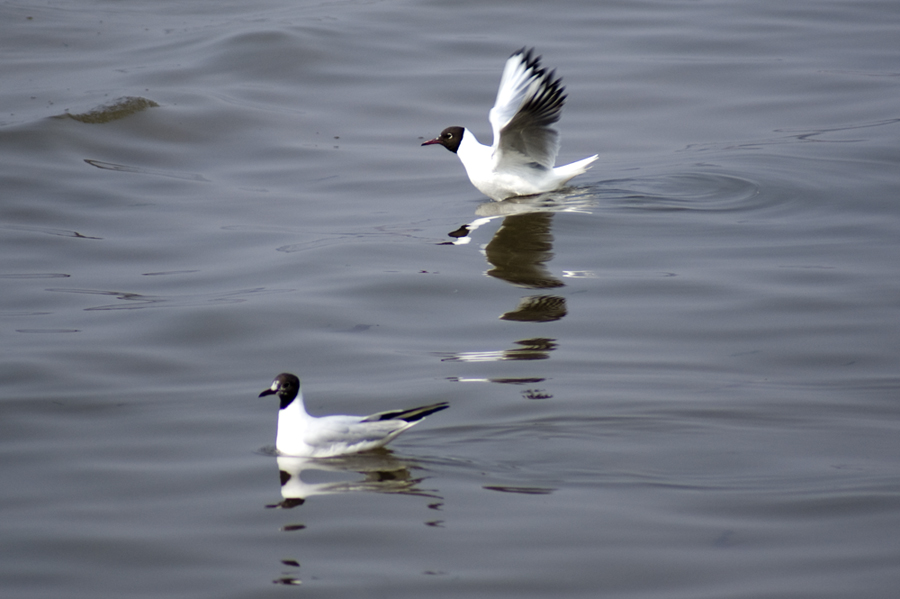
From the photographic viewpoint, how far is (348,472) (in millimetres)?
4633

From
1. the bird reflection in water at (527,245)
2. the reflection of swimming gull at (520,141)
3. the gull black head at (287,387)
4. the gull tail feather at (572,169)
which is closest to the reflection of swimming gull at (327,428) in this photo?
the gull black head at (287,387)

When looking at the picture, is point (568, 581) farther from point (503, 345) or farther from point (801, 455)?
point (503, 345)

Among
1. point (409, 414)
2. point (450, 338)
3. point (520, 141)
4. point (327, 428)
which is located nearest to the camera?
point (409, 414)

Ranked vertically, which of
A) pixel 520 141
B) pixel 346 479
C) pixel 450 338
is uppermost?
pixel 520 141

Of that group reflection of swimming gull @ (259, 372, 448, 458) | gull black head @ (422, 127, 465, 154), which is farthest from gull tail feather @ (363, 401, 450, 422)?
gull black head @ (422, 127, 465, 154)

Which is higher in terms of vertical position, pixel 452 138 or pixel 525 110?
pixel 525 110

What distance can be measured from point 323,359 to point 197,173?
579cm

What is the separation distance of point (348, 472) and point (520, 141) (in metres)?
5.42

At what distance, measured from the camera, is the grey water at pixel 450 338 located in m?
4.01

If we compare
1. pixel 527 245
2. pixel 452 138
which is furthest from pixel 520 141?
pixel 527 245

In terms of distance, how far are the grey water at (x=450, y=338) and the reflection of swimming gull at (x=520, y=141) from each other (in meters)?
0.42

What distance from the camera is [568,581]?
12.4 feet

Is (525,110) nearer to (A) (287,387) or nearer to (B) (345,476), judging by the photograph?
(A) (287,387)

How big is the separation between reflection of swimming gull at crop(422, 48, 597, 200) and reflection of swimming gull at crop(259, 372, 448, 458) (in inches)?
189
